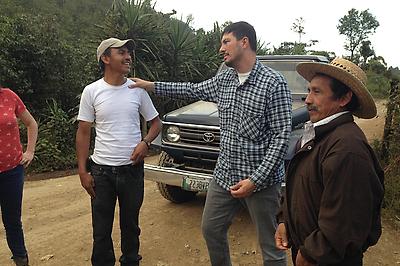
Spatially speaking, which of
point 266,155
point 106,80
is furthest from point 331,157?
point 106,80

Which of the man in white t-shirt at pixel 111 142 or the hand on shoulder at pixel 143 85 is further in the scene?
the hand on shoulder at pixel 143 85

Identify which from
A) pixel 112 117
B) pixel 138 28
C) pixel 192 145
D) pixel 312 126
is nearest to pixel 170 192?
pixel 192 145

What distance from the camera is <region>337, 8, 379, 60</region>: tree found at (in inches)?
1930

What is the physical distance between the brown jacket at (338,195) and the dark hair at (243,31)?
3.83 feet

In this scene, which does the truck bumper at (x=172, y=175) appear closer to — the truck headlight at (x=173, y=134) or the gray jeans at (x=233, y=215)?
the truck headlight at (x=173, y=134)

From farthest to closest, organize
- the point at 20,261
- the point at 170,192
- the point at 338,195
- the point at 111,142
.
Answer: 1. the point at 170,192
2. the point at 20,261
3. the point at 111,142
4. the point at 338,195

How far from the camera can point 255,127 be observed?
2.73 metres

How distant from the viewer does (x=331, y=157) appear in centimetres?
167

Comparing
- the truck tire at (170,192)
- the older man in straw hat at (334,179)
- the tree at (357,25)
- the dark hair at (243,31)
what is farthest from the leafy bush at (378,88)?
the tree at (357,25)

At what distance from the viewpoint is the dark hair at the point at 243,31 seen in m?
2.80

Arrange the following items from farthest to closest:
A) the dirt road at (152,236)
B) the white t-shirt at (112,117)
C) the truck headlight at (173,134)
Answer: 1. the truck headlight at (173,134)
2. the dirt road at (152,236)
3. the white t-shirt at (112,117)

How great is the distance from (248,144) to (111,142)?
1.08 metres

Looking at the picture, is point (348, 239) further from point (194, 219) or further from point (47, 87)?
point (47, 87)

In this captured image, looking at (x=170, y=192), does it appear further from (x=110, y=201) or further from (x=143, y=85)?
(x=143, y=85)
